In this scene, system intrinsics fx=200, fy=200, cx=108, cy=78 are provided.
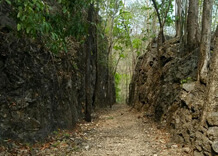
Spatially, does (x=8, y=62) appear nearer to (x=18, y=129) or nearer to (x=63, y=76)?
(x=18, y=129)

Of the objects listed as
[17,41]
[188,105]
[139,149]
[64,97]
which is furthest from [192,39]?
[17,41]

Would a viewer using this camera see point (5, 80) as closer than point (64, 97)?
Yes

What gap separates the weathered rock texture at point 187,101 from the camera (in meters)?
4.52

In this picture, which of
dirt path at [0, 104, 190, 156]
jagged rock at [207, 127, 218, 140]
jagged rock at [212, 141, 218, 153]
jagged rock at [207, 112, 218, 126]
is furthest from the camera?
dirt path at [0, 104, 190, 156]

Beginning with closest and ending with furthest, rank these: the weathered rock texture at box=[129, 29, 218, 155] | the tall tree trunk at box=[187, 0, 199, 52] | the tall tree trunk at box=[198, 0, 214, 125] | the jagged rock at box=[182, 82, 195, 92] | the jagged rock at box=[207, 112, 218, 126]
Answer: the jagged rock at box=[207, 112, 218, 126] → the weathered rock texture at box=[129, 29, 218, 155] → the tall tree trunk at box=[198, 0, 214, 125] → the jagged rock at box=[182, 82, 195, 92] → the tall tree trunk at box=[187, 0, 199, 52]

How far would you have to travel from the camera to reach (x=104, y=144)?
6.38 metres

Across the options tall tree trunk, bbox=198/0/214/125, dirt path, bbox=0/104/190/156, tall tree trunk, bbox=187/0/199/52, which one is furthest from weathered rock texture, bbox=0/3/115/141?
tall tree trunk, bbox=187/0/199/52

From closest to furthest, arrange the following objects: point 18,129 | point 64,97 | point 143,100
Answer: point 18,129 → point 64,97 → point 143,100

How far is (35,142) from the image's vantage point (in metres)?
5.53

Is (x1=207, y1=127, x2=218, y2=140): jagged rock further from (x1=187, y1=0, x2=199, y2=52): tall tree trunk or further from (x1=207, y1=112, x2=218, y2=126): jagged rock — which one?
(x1=187, y1=0, x2=199, y2=52): tall tree trunk

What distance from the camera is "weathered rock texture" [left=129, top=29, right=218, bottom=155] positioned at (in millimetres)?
4516

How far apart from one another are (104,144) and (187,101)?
293 centimetres

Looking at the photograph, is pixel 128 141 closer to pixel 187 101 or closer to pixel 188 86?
pixel 187 101

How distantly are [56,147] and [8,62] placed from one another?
2.73 metres
